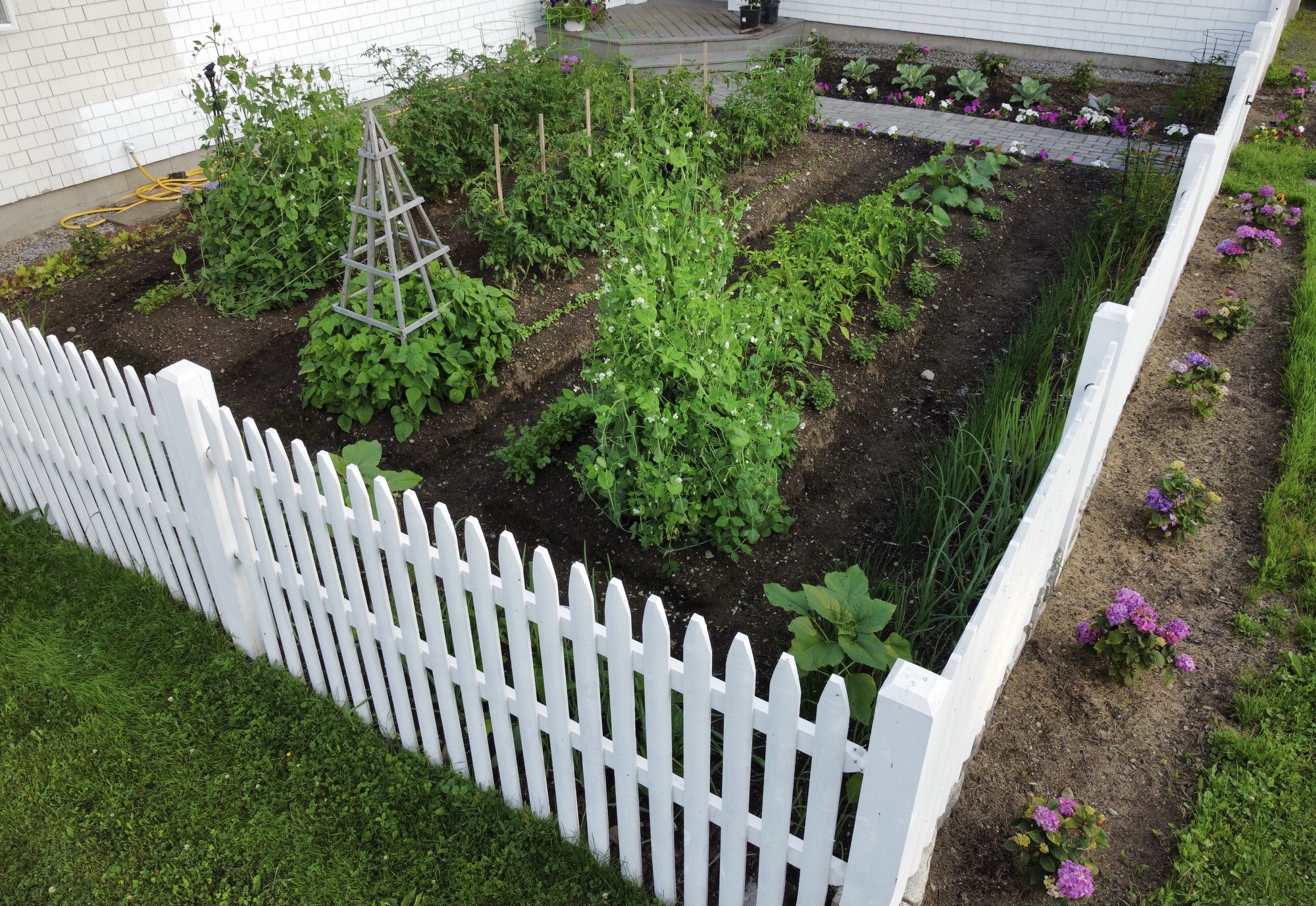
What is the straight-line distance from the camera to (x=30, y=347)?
339 cm

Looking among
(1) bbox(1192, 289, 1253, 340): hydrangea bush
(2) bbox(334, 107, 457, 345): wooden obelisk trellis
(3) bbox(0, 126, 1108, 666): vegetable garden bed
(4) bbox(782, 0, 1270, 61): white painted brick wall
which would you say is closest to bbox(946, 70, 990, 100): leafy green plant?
(4) bbox(782, 0, 1270, 61): white painted brick wall

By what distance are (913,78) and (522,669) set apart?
9.16 meters

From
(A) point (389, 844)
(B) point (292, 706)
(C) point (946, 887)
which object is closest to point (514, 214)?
(B) point (292, 706)

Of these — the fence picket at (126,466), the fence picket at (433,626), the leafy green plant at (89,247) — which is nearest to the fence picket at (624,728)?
the fence picket at (433,626)

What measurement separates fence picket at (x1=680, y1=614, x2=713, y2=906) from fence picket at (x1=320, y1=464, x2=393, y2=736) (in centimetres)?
107

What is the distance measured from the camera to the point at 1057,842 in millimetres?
2545

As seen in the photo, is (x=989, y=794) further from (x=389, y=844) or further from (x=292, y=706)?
(x=292, y=706)

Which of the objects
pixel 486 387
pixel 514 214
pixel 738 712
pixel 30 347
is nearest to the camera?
pixel 738 712

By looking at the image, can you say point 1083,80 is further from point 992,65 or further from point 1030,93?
point 992,65

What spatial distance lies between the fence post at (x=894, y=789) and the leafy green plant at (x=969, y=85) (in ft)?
30.1

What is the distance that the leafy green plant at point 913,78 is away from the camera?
990 centimetres

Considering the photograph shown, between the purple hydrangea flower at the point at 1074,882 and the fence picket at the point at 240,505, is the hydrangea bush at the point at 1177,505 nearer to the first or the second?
the purple hydrangea flower at the point at 1074,882

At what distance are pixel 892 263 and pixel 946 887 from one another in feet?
12.9

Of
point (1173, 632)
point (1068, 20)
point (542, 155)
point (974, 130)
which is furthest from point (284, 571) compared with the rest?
point (1068, 20)
